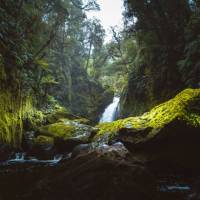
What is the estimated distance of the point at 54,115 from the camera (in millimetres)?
12695

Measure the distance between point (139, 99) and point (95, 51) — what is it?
1633 cm

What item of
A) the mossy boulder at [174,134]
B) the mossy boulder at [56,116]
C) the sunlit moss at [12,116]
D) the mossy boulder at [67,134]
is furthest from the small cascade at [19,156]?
the mossy boulder at [174,134]

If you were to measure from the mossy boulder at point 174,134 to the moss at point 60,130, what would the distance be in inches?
131

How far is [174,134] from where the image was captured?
6.14 meters

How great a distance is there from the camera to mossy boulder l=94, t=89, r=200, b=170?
6070 millimetres

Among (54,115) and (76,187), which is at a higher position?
(54,115)

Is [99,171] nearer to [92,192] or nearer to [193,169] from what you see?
[92,192]

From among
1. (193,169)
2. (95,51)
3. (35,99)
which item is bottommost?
(193,169)

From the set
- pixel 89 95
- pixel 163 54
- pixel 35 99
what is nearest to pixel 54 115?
pixel 35 99

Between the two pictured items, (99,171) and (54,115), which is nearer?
(99,171)

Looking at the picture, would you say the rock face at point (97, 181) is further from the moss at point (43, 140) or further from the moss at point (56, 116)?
the moss at point (56, 116)

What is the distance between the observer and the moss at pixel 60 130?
9.54 m

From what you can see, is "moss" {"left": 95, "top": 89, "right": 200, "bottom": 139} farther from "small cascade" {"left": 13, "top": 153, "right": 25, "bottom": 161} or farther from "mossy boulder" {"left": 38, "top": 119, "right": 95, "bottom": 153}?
"small cascade" {"left": 13, "top": 153, "right": 25, "bottom": 161}

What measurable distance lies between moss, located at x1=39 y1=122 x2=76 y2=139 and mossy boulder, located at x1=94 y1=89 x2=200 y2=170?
131 inches
